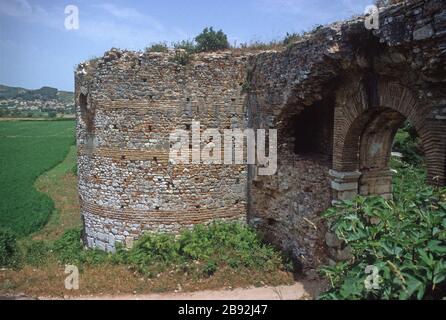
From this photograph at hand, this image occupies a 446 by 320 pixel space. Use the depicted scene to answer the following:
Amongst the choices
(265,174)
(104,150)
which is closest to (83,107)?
(104,150)

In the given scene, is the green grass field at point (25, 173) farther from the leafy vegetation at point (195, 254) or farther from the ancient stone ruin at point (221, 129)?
the ancient stone ruin at point (221, 129)

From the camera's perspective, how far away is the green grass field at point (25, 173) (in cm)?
1692

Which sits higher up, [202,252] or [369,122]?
[369,122]

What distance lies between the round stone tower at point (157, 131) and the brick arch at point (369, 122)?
343cm

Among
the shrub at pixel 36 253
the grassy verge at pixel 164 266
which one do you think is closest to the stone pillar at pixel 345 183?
the grassy verge at pixel 164 266

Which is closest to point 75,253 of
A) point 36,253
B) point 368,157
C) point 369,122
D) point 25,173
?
point 36,253

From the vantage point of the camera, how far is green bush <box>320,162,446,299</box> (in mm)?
3572

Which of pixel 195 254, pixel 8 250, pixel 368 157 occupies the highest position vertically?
pixel 368 157

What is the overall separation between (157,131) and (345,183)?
4.93 metres

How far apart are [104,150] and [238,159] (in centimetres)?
372

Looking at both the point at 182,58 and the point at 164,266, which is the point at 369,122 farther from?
the point at 164,266

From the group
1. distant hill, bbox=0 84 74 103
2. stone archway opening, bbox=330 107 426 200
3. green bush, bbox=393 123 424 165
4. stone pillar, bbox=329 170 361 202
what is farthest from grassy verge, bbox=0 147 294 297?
distant hill, bbox=0 84 74 103

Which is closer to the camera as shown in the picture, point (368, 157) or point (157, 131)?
point (368, 157)

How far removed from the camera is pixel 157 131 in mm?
10008
